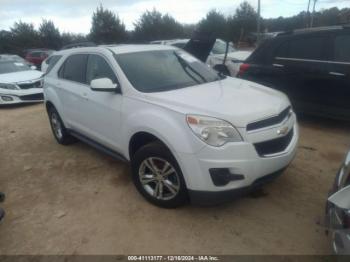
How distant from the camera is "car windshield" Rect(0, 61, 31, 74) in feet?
35.7

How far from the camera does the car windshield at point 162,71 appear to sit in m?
3.79

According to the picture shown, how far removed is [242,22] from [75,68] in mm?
34087

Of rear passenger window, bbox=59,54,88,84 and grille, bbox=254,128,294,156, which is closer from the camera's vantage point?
grille, bbox=254,128,294,156

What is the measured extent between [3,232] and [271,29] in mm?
42315

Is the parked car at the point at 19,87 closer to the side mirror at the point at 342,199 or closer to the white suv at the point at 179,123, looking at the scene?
the white suv at the point at 179,123

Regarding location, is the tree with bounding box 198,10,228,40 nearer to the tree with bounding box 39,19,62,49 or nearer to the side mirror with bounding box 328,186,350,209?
the tree with bounding box 39,19,62,49

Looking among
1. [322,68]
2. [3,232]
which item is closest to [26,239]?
[3,232]

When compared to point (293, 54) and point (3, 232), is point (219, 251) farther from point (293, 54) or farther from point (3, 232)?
point (293, 54)

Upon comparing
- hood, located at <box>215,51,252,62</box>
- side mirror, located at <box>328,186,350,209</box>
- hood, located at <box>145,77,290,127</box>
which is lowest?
side mirror, located at <box>328,186,350,209</box>

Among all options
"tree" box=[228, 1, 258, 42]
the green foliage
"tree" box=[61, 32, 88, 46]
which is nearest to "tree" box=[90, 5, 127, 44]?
the green foliage

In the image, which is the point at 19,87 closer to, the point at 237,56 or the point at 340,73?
the point at 237,56

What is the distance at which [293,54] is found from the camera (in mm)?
5797

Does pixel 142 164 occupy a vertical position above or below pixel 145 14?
below

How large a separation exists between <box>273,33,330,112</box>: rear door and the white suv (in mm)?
2014
